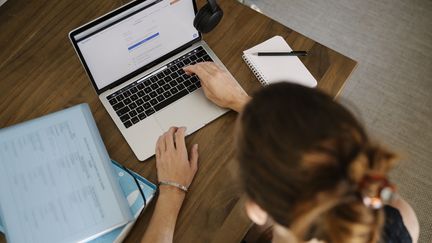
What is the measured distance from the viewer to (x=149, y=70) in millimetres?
1031

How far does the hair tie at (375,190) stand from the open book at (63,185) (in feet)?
1.57

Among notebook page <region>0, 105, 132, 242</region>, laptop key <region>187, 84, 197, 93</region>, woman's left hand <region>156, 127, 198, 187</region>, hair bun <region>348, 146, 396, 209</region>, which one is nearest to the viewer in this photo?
hair bun <region>348, 146, 396, 209</region>

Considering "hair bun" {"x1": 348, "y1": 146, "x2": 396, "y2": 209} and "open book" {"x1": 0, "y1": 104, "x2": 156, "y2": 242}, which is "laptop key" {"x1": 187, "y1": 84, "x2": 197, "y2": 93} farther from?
"hair bun" {"x1": 348, "y1": 146, "x2": 396, "y2": 209}

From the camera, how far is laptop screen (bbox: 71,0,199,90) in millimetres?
891

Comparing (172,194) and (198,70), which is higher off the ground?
(198,70)

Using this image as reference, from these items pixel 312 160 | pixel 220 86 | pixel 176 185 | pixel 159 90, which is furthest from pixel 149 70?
pixel 312 160

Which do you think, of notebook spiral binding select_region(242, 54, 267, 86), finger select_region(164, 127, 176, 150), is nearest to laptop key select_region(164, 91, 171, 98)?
finger select_region(164, 127, 176, 150)

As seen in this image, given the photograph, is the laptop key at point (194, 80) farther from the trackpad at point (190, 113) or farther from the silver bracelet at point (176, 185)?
the silver bracelet at point (176, 185)

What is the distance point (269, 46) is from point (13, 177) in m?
0.69

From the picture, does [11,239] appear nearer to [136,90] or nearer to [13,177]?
[13,177]

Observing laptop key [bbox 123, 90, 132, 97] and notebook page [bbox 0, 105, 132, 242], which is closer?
notebook page [bbox 0, 105, 132, 242]

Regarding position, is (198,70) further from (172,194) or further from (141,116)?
(172,194)

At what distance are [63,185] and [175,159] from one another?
0.24m

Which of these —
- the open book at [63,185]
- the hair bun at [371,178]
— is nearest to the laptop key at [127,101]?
the open book at [63,185]
